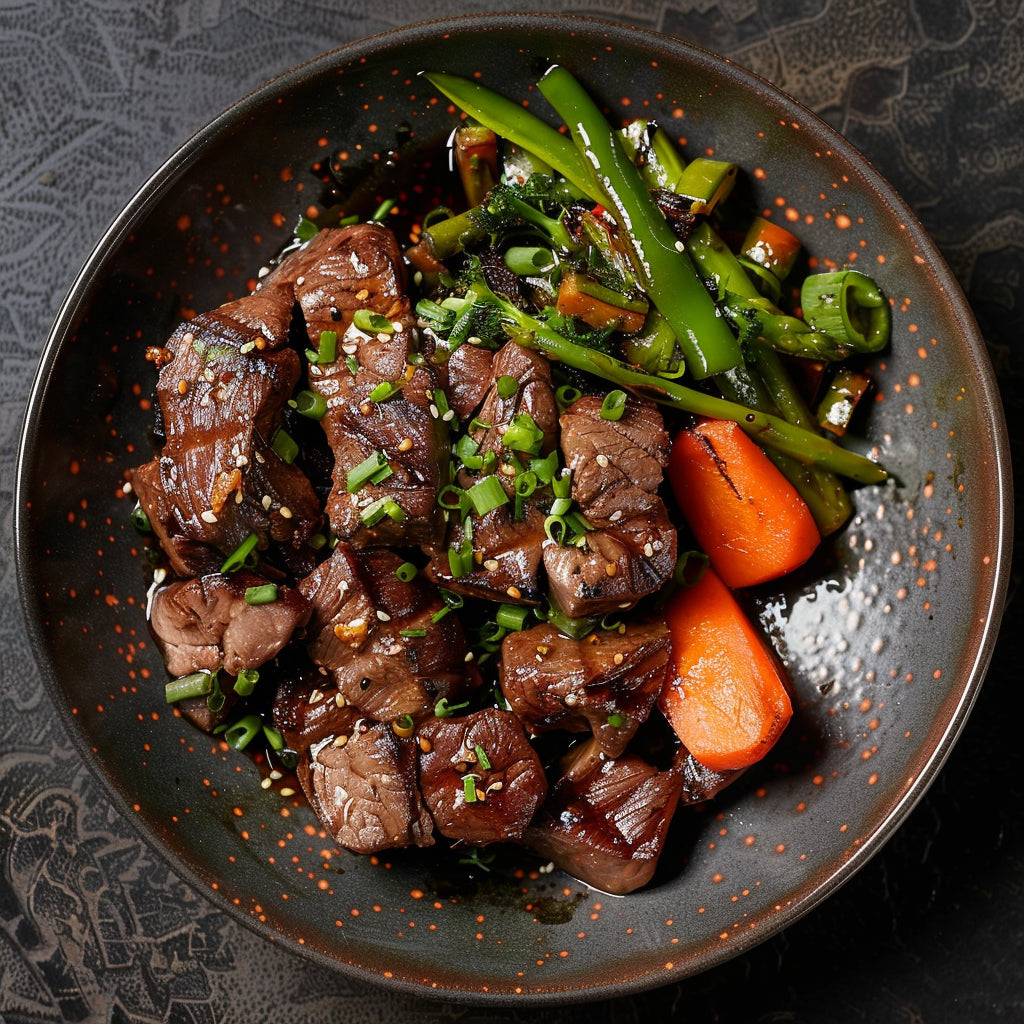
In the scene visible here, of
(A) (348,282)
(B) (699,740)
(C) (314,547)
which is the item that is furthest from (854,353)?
(C) (314,547)

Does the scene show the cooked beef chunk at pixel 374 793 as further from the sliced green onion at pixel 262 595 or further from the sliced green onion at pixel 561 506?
the sliced green onion at pixel 561 506

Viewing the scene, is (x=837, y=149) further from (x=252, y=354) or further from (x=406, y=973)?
(x=406, y=973)

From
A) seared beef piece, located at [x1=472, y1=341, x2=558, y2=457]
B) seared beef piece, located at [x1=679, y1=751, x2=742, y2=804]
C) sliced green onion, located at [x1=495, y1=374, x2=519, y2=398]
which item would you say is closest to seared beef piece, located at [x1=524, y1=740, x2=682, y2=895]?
seared beef piece, located at [x1=679, y1=751, x2=742, y2=804]

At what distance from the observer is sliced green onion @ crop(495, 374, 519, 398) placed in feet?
8.35

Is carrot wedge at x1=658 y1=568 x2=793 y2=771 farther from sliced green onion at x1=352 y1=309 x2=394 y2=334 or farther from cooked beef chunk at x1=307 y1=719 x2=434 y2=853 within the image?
sliced green onion at x1=352 y1=309 x2=394 y2=334

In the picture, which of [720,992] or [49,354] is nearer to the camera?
[49,354]

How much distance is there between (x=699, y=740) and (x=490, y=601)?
0.81 m

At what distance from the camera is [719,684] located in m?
2.73

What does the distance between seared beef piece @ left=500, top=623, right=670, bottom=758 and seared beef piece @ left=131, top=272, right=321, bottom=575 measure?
82 centimetres

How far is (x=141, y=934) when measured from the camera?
3105 mm

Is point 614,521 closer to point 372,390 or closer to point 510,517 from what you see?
point 510,517

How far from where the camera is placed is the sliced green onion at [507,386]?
8.35 feet

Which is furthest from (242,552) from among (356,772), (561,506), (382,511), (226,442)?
(561,506)

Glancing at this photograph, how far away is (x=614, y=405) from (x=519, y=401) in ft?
0.93
